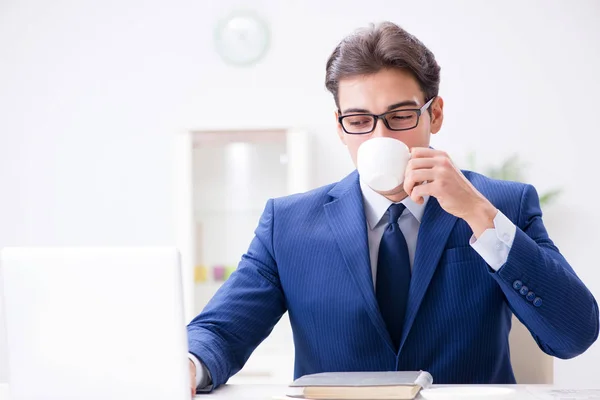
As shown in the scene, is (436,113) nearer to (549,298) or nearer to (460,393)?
(549,298)

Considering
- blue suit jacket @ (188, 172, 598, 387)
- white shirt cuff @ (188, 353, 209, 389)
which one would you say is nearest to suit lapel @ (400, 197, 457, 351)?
blue suit jacket @ (188, 172, 598, 387)

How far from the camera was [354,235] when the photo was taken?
6.04 feet

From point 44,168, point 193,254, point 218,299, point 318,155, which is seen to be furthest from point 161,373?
point 44,168

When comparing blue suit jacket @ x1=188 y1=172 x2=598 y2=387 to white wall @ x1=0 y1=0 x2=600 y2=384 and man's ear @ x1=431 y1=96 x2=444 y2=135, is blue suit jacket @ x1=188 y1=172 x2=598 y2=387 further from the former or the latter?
white wall @ x1=0 y1=0 x2=600 y2=384

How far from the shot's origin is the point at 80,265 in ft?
4.12

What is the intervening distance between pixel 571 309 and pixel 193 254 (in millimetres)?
2931

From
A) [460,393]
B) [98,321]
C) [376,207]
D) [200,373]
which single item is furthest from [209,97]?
[460,393]

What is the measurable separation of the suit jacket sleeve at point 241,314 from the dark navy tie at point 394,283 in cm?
29

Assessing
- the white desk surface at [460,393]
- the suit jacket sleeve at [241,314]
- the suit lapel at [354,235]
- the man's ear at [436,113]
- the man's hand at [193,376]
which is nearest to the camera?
the white desk surface at [460,393]

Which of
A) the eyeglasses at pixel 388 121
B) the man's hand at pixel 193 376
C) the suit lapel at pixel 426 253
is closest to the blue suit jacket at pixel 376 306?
the suit lapel at pixel 426 253

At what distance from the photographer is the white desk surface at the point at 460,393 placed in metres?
1.23

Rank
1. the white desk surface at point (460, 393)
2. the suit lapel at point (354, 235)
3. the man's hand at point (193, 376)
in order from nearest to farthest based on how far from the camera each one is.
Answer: the white desk surface at point (460, 393) → the man's hand at point (193, 376) → the suit lapel at point (354, 235)

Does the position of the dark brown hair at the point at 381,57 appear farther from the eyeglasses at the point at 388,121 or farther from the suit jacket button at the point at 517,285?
the suit jacket button at the point at 517,285

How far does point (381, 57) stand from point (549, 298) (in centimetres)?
65
